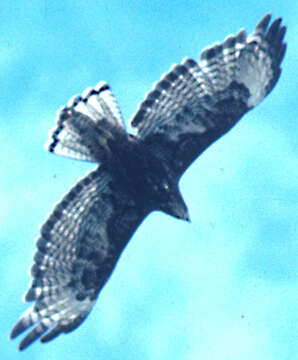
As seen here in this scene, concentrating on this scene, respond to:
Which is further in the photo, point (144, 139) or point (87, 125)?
point (144, 139)

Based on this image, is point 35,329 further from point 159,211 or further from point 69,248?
point 159,211

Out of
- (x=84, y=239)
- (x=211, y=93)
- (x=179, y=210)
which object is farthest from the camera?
(x=84, y=239)

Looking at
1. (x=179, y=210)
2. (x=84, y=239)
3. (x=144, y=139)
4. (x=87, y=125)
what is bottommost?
(x=179, y=210)

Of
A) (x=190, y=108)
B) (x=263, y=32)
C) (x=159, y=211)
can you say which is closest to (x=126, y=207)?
(x=159, y=211)

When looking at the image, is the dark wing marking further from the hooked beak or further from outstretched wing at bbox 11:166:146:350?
the hooked beak

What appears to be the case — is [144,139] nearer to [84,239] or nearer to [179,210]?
[179,210]

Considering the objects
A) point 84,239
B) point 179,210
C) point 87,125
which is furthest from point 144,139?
point 84,239

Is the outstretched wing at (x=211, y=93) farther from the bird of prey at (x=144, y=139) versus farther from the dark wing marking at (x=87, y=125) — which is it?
the dark wing marking at (x=87, y=125)
